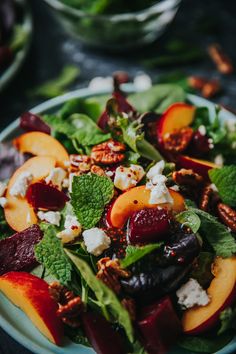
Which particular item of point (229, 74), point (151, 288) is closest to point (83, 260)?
point (151, 288)

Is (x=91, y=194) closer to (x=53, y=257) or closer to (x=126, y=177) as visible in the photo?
(x=126, y=177)

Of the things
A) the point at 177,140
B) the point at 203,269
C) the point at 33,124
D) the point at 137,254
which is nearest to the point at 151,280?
the point at 137,254

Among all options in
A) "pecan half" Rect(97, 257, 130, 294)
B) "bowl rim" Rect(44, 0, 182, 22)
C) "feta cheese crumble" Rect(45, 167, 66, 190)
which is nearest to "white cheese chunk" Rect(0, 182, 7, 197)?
"feta cheese crumble" Rect(45, 167, 66, 190)

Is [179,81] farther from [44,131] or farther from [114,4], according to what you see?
[44,131]

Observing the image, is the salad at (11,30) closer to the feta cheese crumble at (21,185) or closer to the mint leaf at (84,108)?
the mint leaf at (84,108)

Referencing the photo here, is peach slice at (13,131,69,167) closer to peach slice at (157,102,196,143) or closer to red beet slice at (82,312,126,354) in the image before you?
peach slice at (157,102,196,143)

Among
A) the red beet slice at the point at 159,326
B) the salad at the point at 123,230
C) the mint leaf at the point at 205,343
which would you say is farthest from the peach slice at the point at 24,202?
the mint leaf at the point at 205,343
